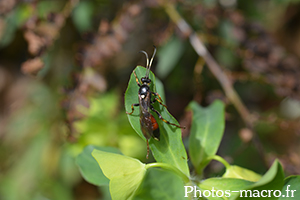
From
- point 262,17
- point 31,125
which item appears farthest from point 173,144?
point 262,17

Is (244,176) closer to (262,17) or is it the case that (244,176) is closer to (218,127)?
(218,127)

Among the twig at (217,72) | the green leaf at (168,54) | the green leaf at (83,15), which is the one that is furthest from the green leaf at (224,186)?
the green leaf at (83,15)

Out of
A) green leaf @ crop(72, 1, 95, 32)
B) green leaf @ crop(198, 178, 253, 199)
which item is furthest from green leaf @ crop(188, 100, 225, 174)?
green leaf @ crop(72, 1, 95, 32)

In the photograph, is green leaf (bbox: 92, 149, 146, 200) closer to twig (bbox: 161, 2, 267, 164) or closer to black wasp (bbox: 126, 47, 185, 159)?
black wasp (bbox: 126, 47, 185, 159)

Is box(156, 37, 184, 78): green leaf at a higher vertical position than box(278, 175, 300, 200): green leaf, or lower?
higher

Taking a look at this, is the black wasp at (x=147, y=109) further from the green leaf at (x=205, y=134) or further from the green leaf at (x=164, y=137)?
the green leaf at (x=205, y=134)

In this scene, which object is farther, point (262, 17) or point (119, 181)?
point (262, 17)
